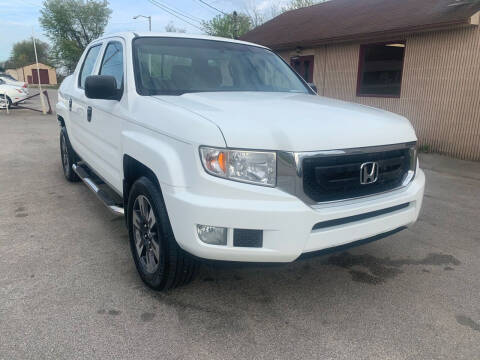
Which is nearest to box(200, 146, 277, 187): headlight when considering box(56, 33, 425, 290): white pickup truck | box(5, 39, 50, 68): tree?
box(56, 33, 425, 290): white pickup truck

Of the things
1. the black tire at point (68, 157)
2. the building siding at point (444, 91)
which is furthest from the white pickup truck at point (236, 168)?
the building siding at point (444, 91)

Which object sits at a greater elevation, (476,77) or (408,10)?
(408,10)

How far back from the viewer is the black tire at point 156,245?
8.49 ft

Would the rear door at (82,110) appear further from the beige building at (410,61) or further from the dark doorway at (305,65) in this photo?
the dark doorway at (305,65)

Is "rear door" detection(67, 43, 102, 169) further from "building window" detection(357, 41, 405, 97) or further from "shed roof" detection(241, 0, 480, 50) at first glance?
"building window" detection(357, 41, 405, 97)

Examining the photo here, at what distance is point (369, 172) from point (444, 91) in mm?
8096

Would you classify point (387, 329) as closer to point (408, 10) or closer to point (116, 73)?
point (116, 73)

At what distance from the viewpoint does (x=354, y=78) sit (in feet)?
39.1

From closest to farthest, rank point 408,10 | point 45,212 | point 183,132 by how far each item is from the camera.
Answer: point 183,132 < point 45,212 < point 408,10

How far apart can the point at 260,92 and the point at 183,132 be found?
4.38ft

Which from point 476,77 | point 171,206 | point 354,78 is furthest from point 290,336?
point 354,78

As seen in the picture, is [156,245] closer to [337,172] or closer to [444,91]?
[337,172]

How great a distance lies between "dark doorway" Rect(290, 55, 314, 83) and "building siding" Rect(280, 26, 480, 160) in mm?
2987

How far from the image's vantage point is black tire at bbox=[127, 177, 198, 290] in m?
2.59
